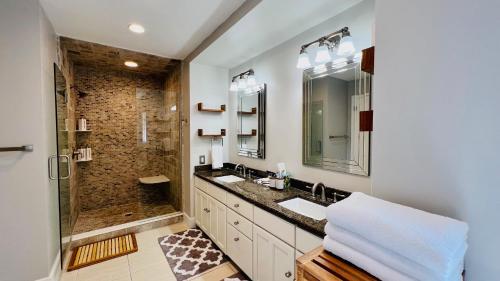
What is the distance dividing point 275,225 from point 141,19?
7.20 feet

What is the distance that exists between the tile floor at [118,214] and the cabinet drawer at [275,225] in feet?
7.22

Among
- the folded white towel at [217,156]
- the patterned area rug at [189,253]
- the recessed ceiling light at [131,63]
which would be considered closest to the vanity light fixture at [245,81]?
the folded white towel at [217,156]

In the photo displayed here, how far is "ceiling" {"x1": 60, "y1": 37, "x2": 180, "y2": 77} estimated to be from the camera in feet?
8.40

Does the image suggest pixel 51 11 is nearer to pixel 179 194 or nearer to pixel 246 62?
pixel 246 62

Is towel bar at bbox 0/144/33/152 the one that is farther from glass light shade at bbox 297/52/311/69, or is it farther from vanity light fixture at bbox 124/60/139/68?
glass light shade at bbox 297/52/311/69

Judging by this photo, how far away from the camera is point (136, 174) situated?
12.8 feet

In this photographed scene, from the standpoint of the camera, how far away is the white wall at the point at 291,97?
1553 millimetres

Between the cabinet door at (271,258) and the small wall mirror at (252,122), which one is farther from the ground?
the small wall mirror at (252,122)

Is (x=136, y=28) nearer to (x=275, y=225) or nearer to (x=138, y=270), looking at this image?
(x=275, y=225)

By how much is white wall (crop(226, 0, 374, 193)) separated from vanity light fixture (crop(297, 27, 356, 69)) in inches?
4.5

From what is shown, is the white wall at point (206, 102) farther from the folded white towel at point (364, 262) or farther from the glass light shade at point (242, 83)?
the folded white towel at point (364, 262)

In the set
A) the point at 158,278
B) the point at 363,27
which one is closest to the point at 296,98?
the point at 363,27

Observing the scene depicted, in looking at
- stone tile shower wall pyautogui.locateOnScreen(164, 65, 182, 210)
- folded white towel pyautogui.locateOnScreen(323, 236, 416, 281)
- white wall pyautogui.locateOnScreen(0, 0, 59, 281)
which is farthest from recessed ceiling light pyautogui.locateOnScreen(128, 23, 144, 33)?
folded white towel pyautogui.locateOnScreen(323, 236, 416, 281)

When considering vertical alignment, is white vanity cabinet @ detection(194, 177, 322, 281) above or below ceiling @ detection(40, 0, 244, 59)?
below
